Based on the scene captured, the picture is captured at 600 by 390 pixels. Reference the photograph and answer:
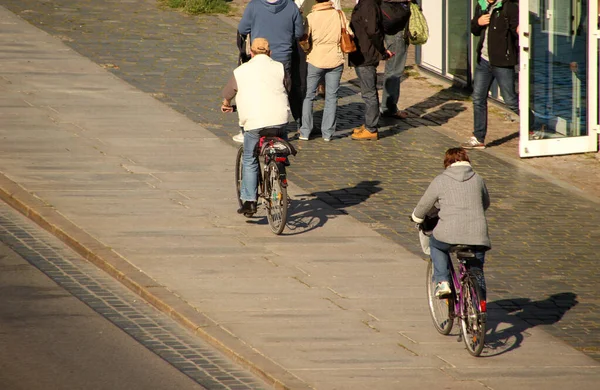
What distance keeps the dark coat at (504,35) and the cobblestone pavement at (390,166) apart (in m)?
1.29

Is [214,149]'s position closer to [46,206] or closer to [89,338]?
[46,206]

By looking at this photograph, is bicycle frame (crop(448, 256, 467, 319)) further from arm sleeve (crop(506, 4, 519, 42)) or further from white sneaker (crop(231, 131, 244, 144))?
arm sleeve (crop(506, 4, 519, 42))

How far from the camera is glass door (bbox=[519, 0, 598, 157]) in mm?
16578

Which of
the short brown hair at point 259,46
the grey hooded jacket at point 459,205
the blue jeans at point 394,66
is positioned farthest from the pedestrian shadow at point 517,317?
the blue jeans at point 394,66

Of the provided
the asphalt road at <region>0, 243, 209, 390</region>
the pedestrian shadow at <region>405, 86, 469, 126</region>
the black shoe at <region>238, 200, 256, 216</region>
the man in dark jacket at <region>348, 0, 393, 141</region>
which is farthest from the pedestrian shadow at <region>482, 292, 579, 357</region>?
the pedestrian shadow at <region>405, 86, 469, 126</region>

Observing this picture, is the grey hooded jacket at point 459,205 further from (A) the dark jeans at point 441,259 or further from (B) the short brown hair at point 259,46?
(B) the short brown hair at point 259,46

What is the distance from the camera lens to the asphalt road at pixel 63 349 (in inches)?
337

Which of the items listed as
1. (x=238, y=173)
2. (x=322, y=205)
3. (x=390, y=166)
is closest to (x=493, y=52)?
(x=390, y=166)

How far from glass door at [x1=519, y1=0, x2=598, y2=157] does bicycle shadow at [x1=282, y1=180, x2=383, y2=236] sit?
2990mm

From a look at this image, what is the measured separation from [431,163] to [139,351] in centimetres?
719

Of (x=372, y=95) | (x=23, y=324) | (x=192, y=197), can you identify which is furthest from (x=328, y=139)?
(x=23, y=324)

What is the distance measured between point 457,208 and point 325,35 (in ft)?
23.1

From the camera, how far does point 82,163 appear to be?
14781 millimetres

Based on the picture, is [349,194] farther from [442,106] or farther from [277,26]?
[442,106]
